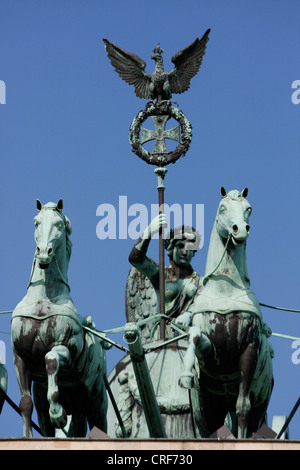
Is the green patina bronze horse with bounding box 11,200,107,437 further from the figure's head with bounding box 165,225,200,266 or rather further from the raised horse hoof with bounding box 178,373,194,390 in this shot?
the figure's head with bounding box 165,225,200,266

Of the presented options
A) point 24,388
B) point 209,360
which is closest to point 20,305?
point 24,388

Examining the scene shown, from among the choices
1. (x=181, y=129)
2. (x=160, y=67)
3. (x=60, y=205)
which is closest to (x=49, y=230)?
(x=60, y=205)

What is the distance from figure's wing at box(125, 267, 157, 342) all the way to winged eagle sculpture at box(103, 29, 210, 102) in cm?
252

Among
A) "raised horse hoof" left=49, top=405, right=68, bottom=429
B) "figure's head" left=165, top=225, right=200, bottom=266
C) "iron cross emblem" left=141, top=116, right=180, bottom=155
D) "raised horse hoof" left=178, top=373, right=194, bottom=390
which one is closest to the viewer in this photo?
"raised horse hoof" left=178, top=373, right=194, bottom=390

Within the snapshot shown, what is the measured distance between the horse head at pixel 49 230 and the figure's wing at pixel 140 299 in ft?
11.0

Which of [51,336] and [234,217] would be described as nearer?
[234,217]

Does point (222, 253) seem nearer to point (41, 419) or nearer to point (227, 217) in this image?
point (227, 217)

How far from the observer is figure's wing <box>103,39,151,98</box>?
2483cm

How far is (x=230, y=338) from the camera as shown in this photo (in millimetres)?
20359

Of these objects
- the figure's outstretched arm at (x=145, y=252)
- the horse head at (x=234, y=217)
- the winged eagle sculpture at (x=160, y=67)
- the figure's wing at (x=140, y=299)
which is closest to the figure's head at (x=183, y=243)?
the figure's outstretched arm at (x=145, y=252)

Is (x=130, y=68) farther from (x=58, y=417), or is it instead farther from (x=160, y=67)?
(x=58, y=417)

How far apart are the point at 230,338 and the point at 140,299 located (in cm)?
402

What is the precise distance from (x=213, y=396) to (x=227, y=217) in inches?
83.5

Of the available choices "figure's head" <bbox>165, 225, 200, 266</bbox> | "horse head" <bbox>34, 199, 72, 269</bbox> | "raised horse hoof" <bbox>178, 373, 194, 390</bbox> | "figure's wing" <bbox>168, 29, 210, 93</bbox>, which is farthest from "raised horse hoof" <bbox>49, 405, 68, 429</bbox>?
"figure's wing" <bbox>168, 29, 210, 93</bbox>
